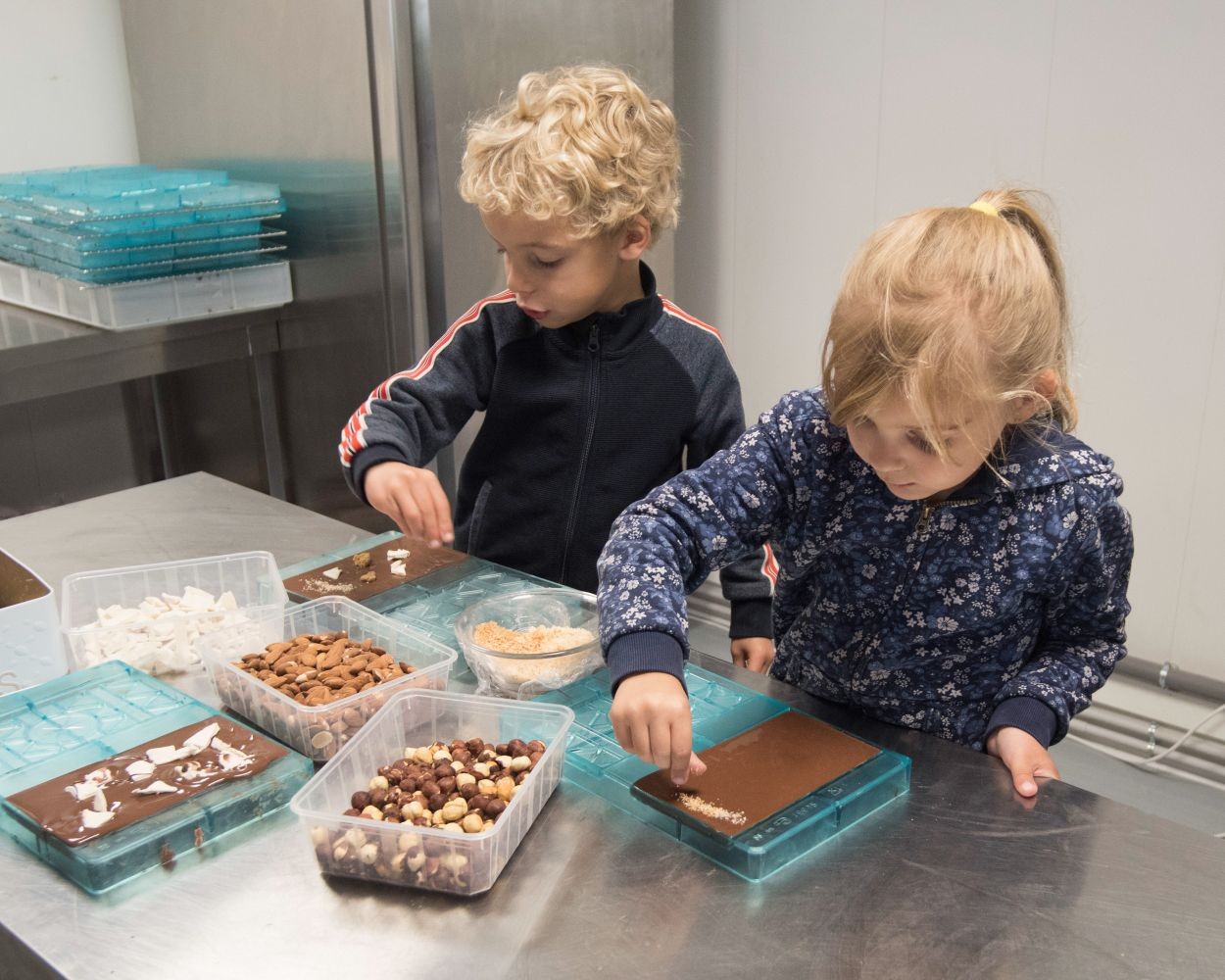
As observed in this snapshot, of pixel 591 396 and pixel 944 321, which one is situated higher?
pixel 944 321

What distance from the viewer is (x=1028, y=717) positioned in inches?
39.3

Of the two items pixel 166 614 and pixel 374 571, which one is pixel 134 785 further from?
pixel 374 571

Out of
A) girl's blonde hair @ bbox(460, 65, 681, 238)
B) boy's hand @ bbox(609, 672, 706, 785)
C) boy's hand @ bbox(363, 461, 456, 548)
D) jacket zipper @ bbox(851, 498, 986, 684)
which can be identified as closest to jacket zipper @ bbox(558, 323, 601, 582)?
girl's blonde hair @ bbox(460, 65, 681, 238)

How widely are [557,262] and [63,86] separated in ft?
5.17

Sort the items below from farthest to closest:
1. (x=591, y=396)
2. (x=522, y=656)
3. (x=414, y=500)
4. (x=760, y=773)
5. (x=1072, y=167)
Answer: (x=1072, y=167), (x=591, y=396), (x=414, y=500), (x=522, y=656), (x=760, y=773)

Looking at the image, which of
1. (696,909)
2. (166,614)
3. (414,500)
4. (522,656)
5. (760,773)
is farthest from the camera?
(414,500)

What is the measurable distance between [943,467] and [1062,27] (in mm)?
1355

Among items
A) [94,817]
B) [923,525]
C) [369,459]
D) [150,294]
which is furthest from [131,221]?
[923,525]

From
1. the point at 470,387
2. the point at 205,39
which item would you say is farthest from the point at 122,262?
the point at 470,387

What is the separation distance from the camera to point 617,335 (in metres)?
1.43

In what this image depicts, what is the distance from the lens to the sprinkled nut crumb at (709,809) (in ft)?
2.62

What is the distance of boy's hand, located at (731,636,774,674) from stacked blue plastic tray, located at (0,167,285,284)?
129 cm

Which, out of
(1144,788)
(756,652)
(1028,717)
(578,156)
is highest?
(578,156)

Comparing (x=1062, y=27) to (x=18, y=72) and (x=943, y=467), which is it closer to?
(x=943, y=467)
